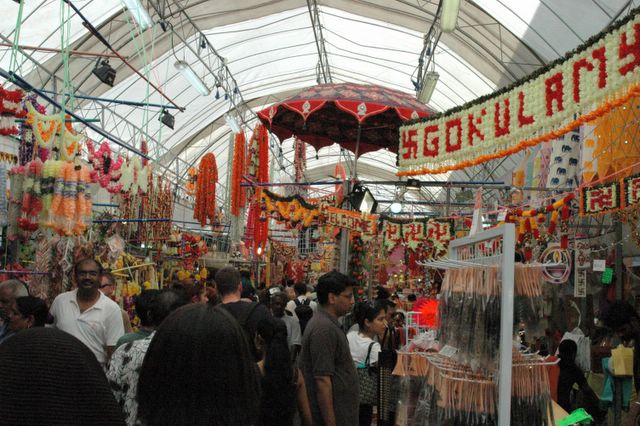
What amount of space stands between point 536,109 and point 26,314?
3.39 metres

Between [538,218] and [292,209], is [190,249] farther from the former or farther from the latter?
[538,218]

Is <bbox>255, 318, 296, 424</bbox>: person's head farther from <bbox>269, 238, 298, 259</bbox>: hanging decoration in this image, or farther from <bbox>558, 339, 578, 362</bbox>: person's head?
<bbox>269, 238, 298, 259</bbox>: hanging decoration

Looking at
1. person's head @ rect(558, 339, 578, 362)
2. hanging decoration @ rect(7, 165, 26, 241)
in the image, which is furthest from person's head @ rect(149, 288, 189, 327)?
person's head @ rect(558, 339, 578, 362)

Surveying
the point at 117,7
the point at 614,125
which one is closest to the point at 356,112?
the point at 614,125

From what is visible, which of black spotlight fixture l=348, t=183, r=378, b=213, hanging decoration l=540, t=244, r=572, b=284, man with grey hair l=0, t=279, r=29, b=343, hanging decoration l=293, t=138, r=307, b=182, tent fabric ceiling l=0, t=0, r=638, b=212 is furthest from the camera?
hanging decoration l=293, t=138, r=307, b=182

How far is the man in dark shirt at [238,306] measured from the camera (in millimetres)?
4258

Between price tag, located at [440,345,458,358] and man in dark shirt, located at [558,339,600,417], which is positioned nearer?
price tag, located at [440,345,458,358]

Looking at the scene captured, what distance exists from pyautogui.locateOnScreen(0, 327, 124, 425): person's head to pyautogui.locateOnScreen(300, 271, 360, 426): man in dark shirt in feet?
7.64

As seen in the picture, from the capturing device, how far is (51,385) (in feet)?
5.82

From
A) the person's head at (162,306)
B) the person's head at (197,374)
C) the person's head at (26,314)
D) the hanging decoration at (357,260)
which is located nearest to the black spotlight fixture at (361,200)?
the hanging decoration at (357,260)

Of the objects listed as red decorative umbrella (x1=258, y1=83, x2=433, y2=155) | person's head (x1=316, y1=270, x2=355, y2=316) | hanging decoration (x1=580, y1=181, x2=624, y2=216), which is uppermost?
red decorative umbrella (x1=258, y1=83, x2=433, y2=155)

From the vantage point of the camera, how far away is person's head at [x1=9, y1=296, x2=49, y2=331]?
4.76 meters

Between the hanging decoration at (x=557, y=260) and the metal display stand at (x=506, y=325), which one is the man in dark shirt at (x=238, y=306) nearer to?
the metal display stand at (x=506, y=325)

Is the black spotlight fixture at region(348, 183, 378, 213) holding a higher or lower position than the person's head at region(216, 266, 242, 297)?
higher
